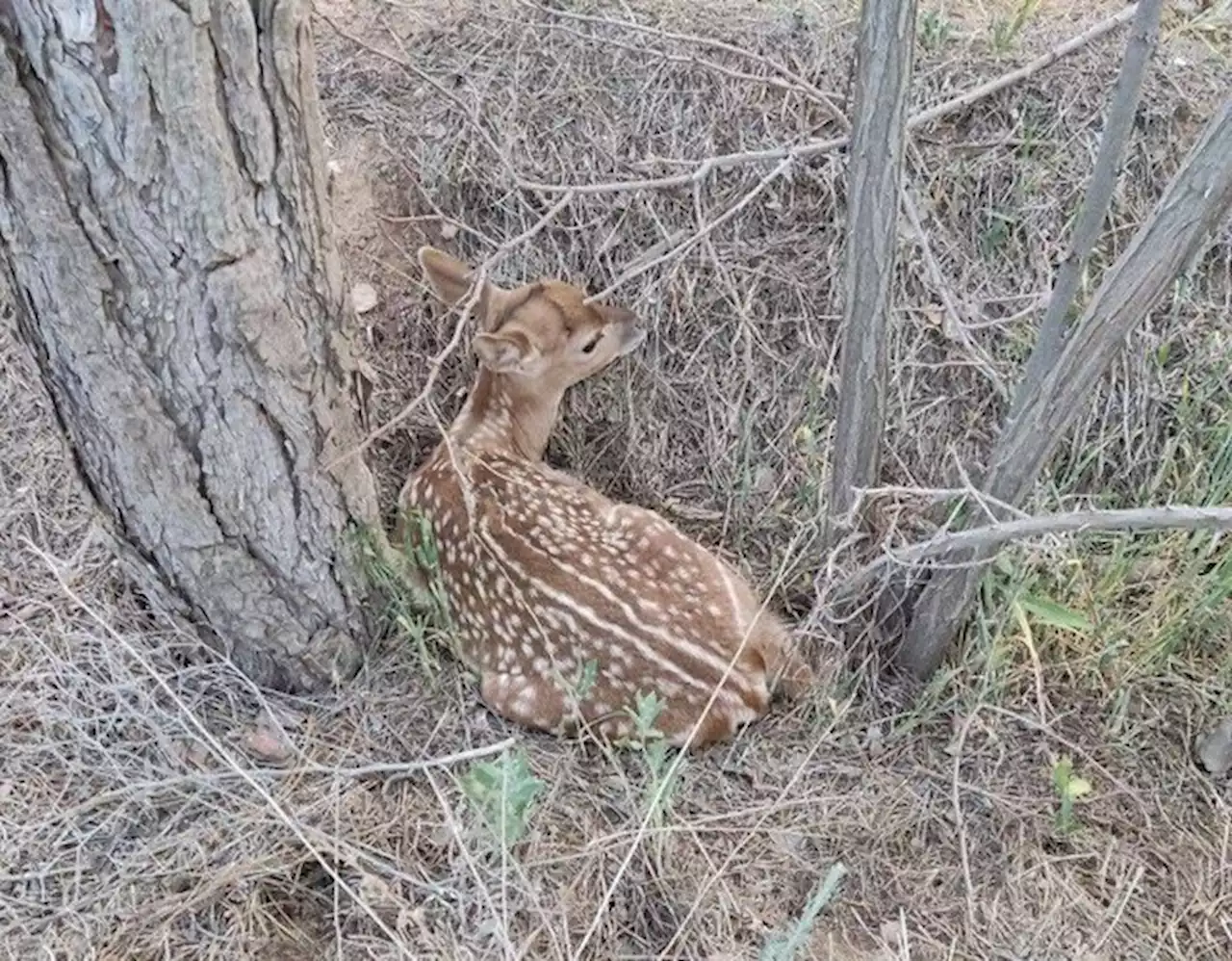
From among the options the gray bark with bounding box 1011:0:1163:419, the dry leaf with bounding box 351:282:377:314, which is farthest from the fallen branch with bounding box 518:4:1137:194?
the gray bark with bounding box 1011:0:1163:419

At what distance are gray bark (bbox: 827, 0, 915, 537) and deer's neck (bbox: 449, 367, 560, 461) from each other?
104 centimetres

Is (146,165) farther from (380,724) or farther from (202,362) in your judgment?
(380,724)

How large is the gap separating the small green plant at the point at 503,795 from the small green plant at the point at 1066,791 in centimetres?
123

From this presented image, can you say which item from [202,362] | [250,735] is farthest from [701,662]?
[202,362]

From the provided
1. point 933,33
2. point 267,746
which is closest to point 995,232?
point 933,33

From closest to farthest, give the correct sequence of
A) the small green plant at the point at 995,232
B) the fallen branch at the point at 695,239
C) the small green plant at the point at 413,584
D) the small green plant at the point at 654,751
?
1. the small green plant at the point at 654,751
2. the fallen branch at the point at 695,239
3. the small green plant at the point at 413,584
4. the small green plant at the point at 995,232

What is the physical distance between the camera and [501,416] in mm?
3643

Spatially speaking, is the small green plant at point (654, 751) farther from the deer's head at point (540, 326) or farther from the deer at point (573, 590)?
the deer's head at point (540, 326)

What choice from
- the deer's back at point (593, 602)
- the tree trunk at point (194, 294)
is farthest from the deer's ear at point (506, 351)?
the tree trunk at point (194, 294)

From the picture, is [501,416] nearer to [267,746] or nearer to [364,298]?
[364,298]

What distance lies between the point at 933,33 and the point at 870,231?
4.98 ft

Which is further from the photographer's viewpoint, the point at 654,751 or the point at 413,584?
the point at 413,584

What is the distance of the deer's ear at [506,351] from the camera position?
3365 millimetres

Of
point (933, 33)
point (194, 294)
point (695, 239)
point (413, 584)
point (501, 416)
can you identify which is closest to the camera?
point (194, 294)
